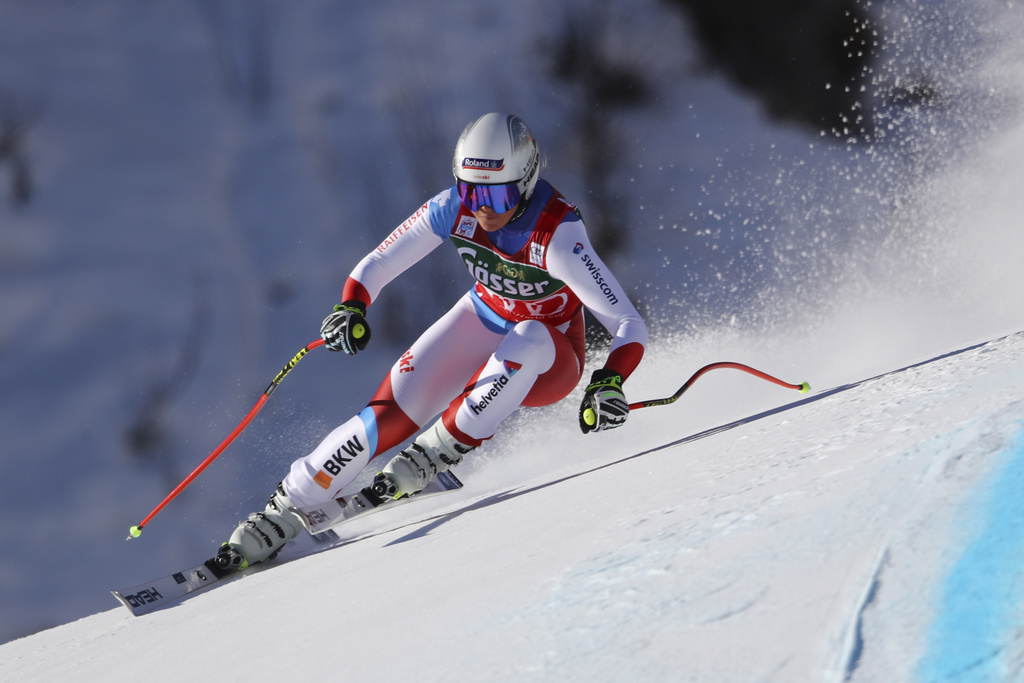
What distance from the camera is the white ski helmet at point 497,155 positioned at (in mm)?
3035

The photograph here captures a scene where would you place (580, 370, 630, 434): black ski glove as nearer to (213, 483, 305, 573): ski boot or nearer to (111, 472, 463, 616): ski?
(111, 472, 463, 616): ski

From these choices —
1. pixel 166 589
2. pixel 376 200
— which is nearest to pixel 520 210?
pixel 166 589

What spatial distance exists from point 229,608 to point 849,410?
1728 mm

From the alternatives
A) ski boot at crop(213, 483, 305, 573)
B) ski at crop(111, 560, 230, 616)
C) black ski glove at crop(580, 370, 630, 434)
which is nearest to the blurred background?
black ski glove at crop(580, 370, 630, 434)

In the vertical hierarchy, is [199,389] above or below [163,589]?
above

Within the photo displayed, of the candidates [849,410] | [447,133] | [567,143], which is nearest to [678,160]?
[567,143]

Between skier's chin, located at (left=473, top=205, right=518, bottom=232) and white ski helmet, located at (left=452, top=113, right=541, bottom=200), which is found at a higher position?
white ski helmet, located at (left=452, top=113, right=541, bottom=200)

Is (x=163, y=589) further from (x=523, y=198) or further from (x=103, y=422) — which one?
(x=103, y=422)

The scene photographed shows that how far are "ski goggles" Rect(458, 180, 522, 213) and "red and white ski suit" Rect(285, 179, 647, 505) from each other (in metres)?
0.10

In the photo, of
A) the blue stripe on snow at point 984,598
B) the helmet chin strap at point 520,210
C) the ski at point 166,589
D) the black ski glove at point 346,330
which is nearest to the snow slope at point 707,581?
the blue stripe on snow at point 984,598

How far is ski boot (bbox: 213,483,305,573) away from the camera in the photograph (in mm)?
3015

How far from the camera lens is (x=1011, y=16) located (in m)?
7.30

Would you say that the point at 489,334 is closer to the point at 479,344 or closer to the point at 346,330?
the point at 479,344

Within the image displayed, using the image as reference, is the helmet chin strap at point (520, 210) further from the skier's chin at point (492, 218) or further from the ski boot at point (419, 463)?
the ski boot at point (419, 463)
